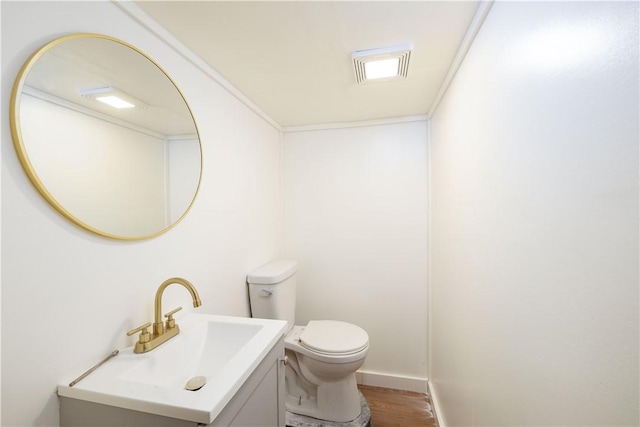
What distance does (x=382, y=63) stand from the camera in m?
1.30

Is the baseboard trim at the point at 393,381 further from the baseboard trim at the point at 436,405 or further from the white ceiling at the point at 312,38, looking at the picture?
the white ceiling at the point at 312,38

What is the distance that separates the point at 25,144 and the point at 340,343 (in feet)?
5.36

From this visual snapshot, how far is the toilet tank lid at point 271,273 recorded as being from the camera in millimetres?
1630

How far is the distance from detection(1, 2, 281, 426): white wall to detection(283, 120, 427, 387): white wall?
0.92 meters

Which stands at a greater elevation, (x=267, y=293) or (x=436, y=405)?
(x=267, y=293)

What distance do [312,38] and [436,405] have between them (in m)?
2.32

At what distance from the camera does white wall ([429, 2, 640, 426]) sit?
1.36 feet

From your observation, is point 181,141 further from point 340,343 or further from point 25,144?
point 340,343

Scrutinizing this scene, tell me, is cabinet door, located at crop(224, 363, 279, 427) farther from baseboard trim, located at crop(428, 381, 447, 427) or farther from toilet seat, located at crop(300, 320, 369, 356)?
baseboard trim, located at crop(428, 381, 447, 427)

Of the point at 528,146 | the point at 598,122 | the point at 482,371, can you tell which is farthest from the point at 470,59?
the point at 482,371

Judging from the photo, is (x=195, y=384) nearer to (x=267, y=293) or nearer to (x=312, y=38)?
(x=267, y=293)

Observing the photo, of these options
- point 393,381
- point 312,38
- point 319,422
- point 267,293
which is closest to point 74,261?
point 267,293

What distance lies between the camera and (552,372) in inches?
22.9

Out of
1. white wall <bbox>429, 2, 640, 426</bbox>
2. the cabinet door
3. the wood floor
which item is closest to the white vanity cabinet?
the cabinet door
